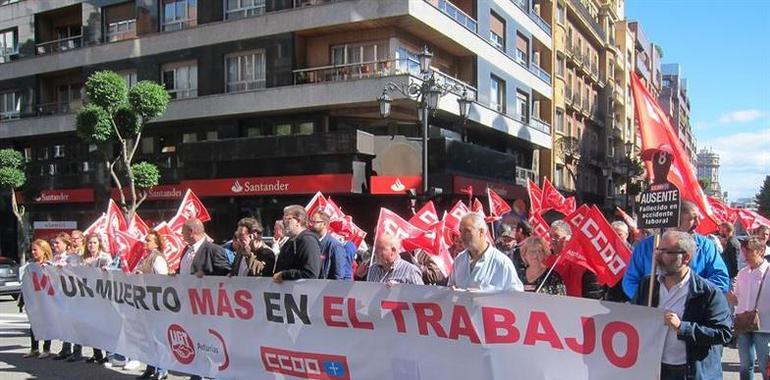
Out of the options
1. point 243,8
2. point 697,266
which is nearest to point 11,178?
point 243,8

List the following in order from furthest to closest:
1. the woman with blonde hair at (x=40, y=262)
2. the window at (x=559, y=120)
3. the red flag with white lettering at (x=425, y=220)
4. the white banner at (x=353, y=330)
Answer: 1. the window at (x=559, y=120)
2. the red flag with white lettering at (x=425, y=220)
3. the woman with blonde hair at (x=40, y=262)
4. the white banner at (x=353, y=330)

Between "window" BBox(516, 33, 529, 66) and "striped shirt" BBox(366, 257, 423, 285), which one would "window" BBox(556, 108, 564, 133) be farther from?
"striped shirt" BBox(366, 257, 423, 285)

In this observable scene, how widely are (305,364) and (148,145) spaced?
26951 millimetres

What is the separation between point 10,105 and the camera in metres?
35.7

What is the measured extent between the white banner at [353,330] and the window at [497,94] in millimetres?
25018

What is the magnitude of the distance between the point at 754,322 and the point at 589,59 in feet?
152

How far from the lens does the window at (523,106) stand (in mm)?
35281

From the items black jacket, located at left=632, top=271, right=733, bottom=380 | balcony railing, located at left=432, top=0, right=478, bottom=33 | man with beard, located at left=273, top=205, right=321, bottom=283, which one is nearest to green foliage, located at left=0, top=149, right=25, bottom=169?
balcony railing, located at left=432, top=0, right=478, bottom=33

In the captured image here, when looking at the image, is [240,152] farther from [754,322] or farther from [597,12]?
[597,12]

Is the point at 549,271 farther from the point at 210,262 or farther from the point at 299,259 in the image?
the point at 210,262

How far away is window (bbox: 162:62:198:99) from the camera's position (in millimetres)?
28953

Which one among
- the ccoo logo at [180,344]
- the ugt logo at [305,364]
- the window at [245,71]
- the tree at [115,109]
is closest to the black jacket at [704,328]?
the ugt logo at [305,364]

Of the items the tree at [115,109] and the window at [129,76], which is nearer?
the tree at [115,109]

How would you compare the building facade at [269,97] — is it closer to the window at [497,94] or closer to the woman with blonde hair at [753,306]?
the window at [497,94]
